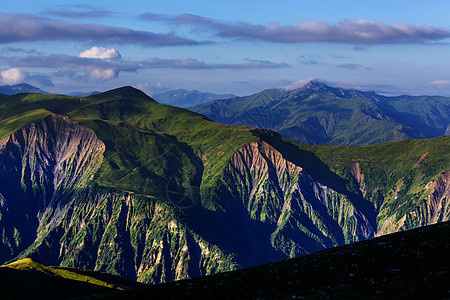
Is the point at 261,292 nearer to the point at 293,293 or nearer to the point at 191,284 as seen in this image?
the point at 293,293

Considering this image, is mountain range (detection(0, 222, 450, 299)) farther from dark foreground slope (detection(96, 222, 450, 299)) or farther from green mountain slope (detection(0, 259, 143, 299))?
green mountain slope (detection(0, 259, 143, 299))

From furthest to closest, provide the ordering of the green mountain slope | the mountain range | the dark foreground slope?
the green mountain slope → the mountain range → the dark foreground slope

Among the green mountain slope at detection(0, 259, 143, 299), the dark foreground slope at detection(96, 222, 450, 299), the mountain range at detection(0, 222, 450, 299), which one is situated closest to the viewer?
the dark foreground slope at detection(96, 222, 450, 299)

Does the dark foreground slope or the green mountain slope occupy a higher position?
the dark foreground slope

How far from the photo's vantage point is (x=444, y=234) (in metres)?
76.5

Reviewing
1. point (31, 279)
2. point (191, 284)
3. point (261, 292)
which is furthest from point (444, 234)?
point (31, 279)

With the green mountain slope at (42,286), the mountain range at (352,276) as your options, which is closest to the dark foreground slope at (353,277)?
the mountain range at (352,276)

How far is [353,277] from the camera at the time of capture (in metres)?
68.2

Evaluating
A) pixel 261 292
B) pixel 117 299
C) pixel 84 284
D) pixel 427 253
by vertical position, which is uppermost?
pixel 427 253

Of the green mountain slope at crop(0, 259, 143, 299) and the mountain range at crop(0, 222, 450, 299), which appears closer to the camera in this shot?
the mountain range at crop(0, 222, 450, 299)

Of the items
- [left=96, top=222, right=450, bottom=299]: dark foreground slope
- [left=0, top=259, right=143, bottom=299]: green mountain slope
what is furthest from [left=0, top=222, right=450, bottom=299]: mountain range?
[left=0, top=259, right=143, bottom=299]: green mountain slope

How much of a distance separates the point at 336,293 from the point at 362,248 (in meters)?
21.6

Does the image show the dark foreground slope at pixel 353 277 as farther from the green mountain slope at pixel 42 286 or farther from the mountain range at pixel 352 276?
the green mountain slope at pixel 42 286

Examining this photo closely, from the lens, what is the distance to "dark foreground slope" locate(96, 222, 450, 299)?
5957 centimetres
